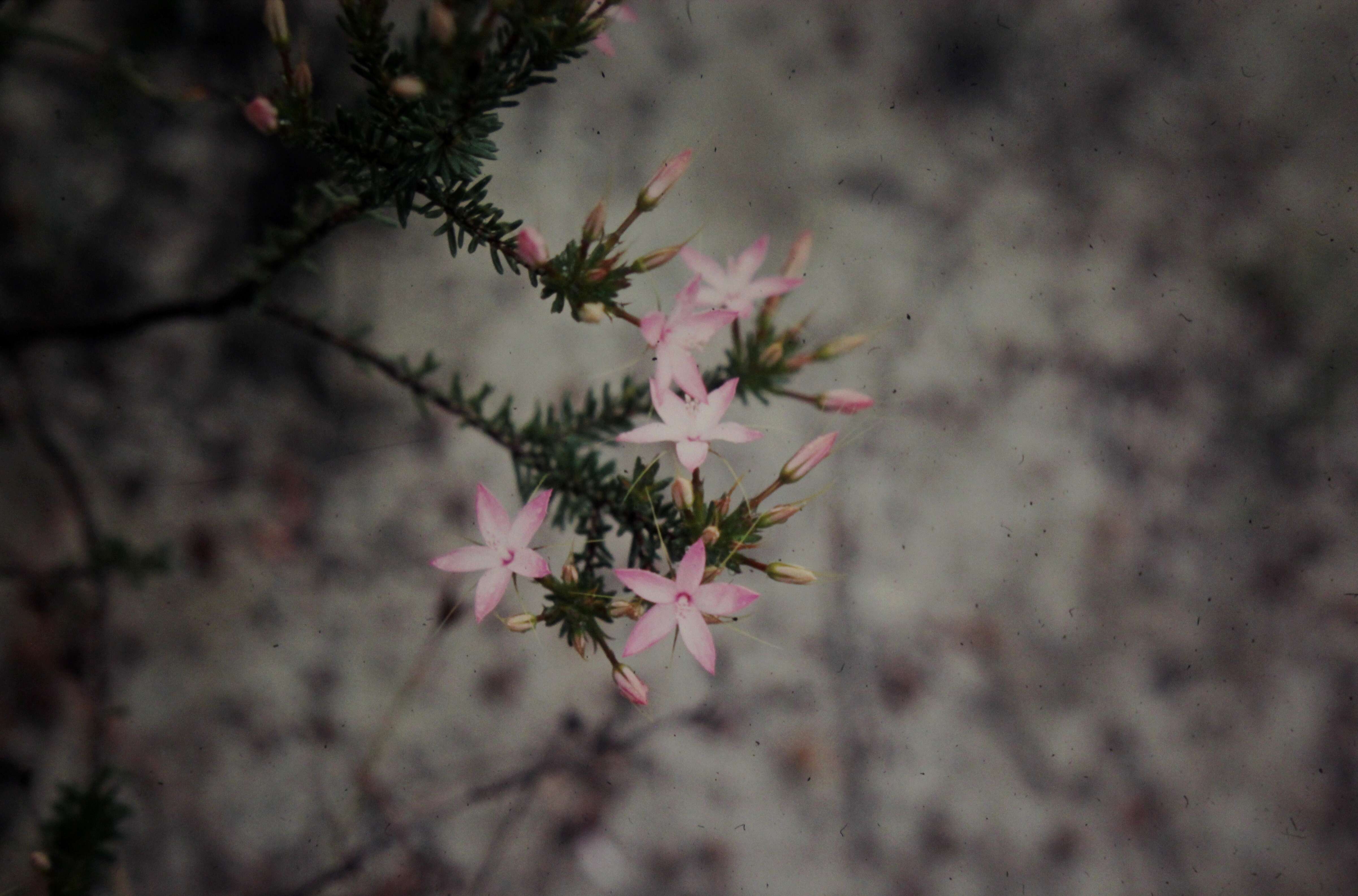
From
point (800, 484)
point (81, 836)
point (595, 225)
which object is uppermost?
point (800, 484)

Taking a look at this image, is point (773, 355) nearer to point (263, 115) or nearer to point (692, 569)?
point (692, 569)

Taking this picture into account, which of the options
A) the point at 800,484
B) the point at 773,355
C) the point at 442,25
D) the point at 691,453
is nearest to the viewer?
the point at 442,25

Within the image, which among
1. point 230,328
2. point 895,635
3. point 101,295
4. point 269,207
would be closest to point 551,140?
point 269,207

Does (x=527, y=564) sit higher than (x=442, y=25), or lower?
lower

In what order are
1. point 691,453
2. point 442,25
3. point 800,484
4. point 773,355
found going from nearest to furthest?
point 442,25 → point 691,453 → point 773,355 → point 800,484

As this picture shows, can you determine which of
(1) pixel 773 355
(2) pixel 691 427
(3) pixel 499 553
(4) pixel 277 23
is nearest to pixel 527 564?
(3) pixel 499 553

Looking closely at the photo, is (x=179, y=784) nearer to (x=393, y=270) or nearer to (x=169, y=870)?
(x=169, y=870)

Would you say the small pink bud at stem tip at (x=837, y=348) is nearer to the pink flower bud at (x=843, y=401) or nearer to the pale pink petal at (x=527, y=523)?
the pink flower bud at (x=843, y=401)
